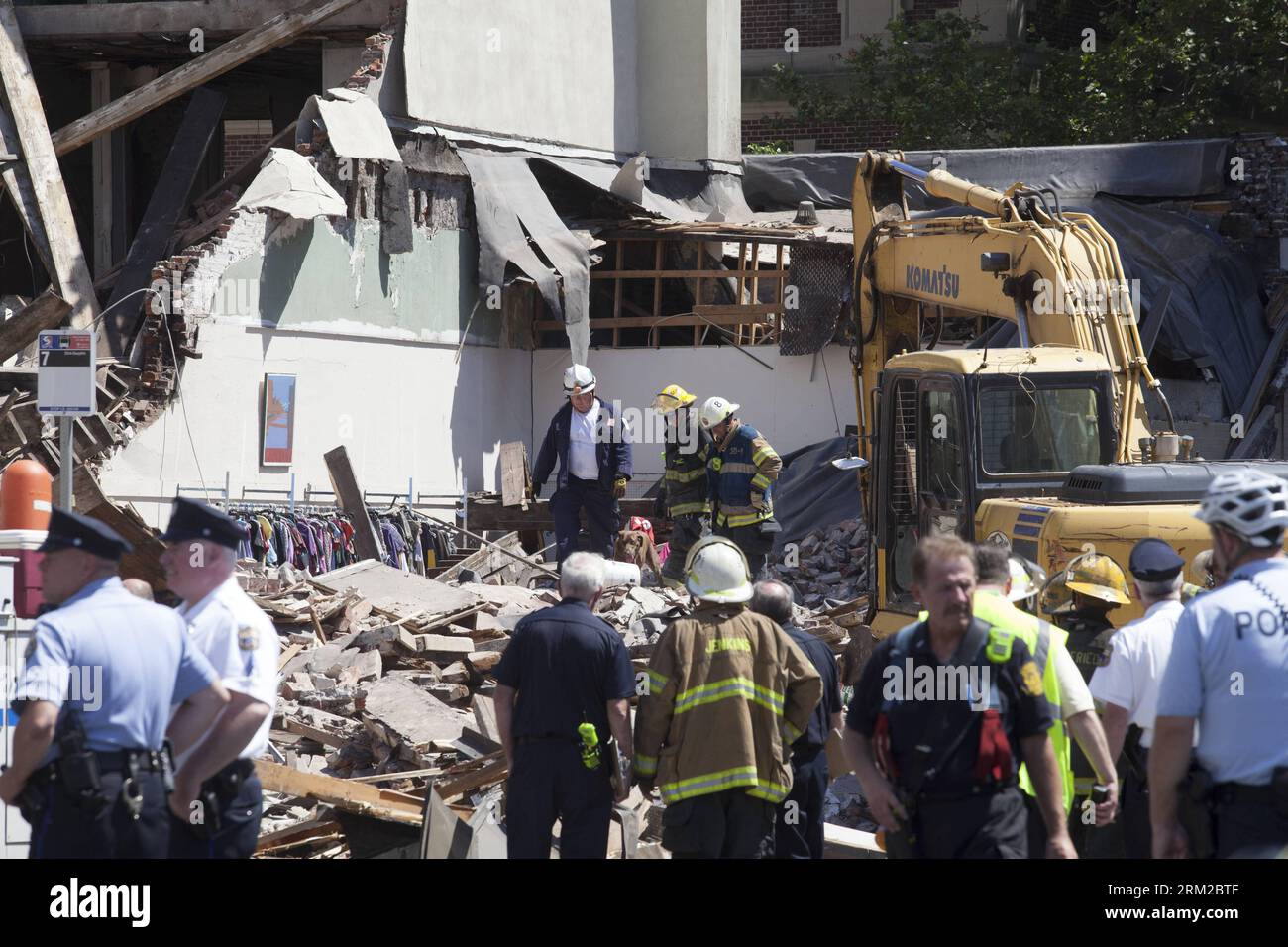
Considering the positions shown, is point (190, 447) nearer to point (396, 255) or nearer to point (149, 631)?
point (396, 255)

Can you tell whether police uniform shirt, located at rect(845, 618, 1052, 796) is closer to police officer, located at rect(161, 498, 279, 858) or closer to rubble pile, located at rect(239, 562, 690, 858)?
police officer, located at rect(161, 498, 279, 858)

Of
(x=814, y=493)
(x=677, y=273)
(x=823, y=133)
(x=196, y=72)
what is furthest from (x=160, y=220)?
(x=823, y=133)

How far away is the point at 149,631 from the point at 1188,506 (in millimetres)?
5837

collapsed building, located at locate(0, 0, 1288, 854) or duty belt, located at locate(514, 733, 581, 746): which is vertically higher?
collapsed building, located at locate(0, 0, 1288, 854)

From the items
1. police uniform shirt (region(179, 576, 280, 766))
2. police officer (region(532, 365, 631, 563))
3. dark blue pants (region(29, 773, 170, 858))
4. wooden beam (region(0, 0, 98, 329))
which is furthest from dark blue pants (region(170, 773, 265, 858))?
wooden beam (region(0, 0, 98, 329))

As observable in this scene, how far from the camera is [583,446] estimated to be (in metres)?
14.2

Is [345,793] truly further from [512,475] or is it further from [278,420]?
[512,475]

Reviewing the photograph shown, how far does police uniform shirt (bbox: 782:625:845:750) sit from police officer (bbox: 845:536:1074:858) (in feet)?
5.33

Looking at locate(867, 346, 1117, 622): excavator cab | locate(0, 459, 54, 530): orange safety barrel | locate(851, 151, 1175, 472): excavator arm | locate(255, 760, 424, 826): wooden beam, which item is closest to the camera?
locate(255, 760, 424, 826): wooden beam

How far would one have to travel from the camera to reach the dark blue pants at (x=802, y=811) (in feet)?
23.6

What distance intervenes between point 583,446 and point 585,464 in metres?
0.16

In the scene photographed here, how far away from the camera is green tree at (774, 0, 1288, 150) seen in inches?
949
